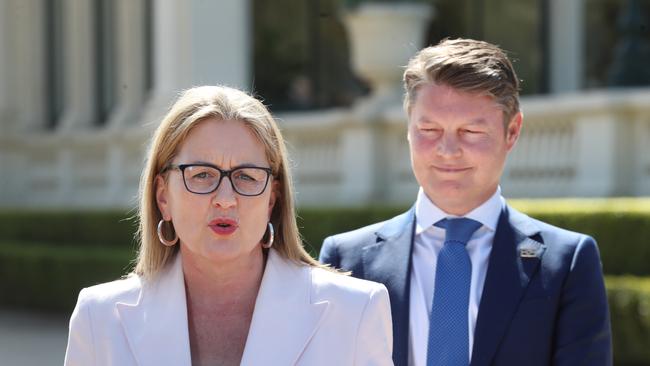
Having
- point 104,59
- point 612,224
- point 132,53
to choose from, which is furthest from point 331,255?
point 104,59

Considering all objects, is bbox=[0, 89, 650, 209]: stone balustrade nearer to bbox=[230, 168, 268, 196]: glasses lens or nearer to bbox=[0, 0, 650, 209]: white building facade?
bbox=[0, 0, 650, 209]: white building facade

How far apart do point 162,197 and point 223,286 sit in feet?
0.88

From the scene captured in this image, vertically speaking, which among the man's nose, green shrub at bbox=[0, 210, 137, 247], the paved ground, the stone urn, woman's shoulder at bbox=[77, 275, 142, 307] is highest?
the stone urn

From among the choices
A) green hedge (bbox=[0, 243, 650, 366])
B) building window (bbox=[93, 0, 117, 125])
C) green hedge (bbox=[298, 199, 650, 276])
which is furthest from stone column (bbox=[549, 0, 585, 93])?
building window (bbox=[93, 0, 117, 125])

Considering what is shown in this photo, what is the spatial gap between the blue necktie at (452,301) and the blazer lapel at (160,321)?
80 centimetres

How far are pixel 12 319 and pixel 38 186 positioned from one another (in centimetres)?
438

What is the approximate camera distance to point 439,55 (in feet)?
11.6

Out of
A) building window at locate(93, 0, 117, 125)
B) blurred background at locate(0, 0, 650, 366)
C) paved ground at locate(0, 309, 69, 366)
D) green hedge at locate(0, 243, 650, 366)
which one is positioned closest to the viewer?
blurred background at locate(0, 0, 650, 366)

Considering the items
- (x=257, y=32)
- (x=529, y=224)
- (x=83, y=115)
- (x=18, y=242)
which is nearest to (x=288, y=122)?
(x=257, y=32)

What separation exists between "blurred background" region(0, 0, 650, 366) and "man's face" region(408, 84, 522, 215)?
200 inches

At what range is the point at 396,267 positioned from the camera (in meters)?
3.64

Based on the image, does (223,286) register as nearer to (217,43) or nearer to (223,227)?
(223,227)

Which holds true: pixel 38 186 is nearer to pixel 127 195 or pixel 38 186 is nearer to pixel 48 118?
pixel 48 118

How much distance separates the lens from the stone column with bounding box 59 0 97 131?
66.0 ft
